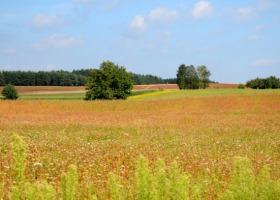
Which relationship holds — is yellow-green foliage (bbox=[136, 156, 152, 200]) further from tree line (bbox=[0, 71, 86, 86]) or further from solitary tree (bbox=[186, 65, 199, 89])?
tree line (bbox=[0, 71, 86, 86])

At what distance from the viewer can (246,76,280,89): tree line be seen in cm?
9794

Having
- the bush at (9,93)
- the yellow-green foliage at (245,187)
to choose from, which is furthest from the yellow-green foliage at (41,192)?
the bush at (9,93)

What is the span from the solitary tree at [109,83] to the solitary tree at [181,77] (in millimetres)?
55906

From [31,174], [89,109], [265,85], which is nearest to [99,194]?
[31,174]

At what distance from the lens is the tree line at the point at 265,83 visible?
97.9 m

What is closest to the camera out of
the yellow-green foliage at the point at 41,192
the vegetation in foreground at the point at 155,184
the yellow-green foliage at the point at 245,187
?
the yellow-green foliage at the point at 41,192

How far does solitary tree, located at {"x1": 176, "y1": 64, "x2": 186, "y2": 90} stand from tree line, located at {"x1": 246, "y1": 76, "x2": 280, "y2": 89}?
22.5m

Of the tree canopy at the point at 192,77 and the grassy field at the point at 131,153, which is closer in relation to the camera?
the grassy field at the point at 131,153

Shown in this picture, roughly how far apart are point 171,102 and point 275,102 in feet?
35.3

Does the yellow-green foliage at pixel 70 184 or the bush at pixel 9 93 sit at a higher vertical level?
the yellow-green foliage at pixel 70 184

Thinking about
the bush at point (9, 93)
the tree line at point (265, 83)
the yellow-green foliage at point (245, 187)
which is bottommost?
the bush at point (9, 93)

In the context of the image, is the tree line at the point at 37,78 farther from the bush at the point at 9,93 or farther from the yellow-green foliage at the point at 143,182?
the yellow-green foliage at the point at 143,182

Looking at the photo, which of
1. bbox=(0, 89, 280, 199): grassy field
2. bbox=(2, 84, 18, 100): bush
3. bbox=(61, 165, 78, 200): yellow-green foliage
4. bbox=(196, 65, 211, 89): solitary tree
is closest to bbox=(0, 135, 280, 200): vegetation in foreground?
bbox=(61, 165, 78, 200): yellow-green foliage

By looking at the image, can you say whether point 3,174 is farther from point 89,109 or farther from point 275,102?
point 275,102
